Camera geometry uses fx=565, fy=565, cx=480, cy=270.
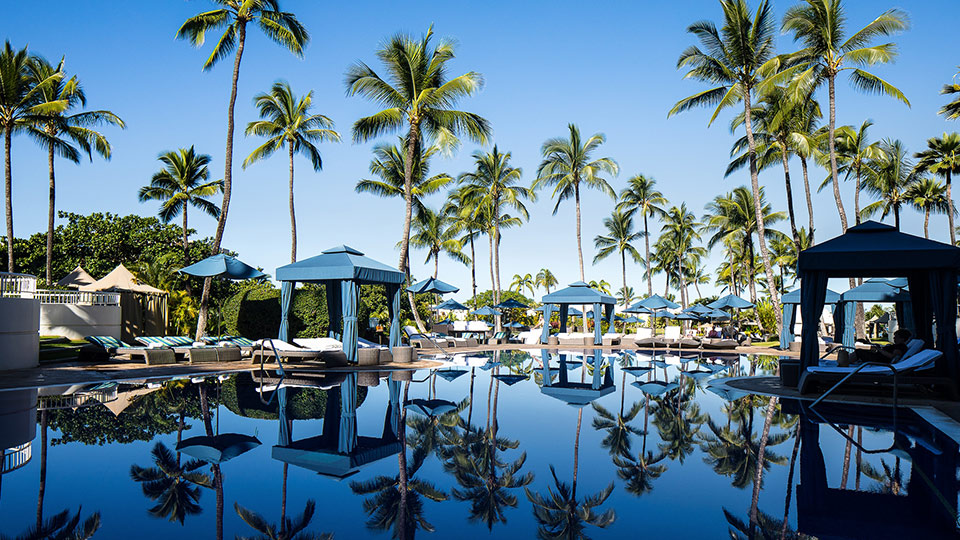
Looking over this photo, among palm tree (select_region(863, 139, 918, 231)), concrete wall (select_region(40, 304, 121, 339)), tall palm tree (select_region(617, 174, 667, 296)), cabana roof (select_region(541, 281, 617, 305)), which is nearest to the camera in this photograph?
concrete wall (select_region(40, 304, 121, 339))

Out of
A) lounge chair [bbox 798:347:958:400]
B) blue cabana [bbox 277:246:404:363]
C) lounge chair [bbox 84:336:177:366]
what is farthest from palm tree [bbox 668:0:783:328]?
Result: lounge chair [bbox 84:336:177:366]

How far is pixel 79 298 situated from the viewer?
2006 centimetres

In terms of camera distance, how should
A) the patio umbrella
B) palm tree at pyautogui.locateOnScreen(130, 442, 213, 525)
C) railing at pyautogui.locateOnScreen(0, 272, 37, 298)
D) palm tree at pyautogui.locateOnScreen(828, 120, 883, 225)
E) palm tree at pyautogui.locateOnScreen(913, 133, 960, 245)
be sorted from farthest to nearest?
palm tree at pyautogui.locateOnScreen(828, 120, 883, 225)
palm tree at pyautogui.locateOnScreen(913, 133, 960, 245)
railing at pyautogui.locateOnScreen(0, 272, 37, 298)
the patio umbrella
palm tree at pyautogui.locateOnScreen(130, 442, 213, 525)

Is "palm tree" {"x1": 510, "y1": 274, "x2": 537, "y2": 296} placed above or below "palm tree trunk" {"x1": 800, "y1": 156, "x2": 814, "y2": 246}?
below

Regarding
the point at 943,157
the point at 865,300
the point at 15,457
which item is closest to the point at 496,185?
the point at 865,300

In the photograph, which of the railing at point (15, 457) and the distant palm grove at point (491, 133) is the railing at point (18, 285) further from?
the railing at point (15, 457)

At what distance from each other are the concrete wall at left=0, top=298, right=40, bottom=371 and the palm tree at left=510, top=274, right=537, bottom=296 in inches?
2402

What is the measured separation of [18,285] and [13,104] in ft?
40.0

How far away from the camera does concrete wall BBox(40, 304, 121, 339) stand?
1931cm

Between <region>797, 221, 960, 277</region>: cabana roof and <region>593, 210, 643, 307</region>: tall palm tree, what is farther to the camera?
<region>593, 210, 643, 307</region>: tall palm tree

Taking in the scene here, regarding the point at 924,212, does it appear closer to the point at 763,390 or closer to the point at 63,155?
the point at 763,390

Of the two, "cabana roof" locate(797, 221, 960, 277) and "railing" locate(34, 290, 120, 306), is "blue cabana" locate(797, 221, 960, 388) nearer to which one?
"cabana roof" locate(797, 221, 960, 277)

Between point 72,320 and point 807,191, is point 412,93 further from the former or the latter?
point 807,191

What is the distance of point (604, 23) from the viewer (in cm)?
1518
